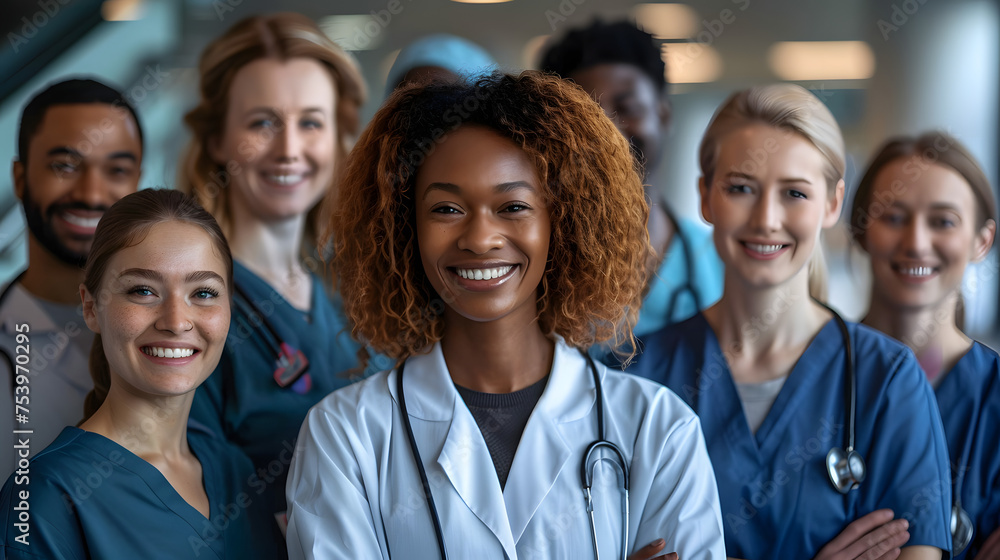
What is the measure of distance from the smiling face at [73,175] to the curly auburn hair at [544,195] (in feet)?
2.67

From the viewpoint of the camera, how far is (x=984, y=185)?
233cm

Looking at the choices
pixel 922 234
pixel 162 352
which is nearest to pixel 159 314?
pixel 162 352

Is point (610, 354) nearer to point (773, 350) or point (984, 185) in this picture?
point (773, 350)

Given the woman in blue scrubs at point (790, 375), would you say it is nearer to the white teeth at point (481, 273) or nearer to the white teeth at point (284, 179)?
the white teeth at point (481, 273)

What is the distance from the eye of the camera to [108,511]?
161 centimetres

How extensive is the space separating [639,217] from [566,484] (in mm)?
633

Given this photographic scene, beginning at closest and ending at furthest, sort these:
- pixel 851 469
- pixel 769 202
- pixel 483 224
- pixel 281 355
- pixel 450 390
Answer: pixel 483 224 → pixel 450 390 → pixel 851 469 → pixel 769 202 → pixel 281 355

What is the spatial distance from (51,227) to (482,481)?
4.87 ft

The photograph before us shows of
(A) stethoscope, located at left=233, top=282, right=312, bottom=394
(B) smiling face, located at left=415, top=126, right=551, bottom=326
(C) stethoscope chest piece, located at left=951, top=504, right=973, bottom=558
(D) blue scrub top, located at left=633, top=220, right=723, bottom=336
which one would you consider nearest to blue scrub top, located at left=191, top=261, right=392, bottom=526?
(A) stethoscope, located at left=233, top=282, right=312, bottom=394

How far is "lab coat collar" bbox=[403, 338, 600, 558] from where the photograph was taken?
1536 millimetres

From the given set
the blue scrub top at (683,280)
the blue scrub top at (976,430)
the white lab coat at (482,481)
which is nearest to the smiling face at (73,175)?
the white lab coat at (482,481)

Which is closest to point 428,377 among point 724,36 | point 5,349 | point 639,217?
point 639,217

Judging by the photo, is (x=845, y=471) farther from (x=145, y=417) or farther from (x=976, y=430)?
(x=145, y=417)

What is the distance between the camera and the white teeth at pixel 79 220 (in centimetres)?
218
